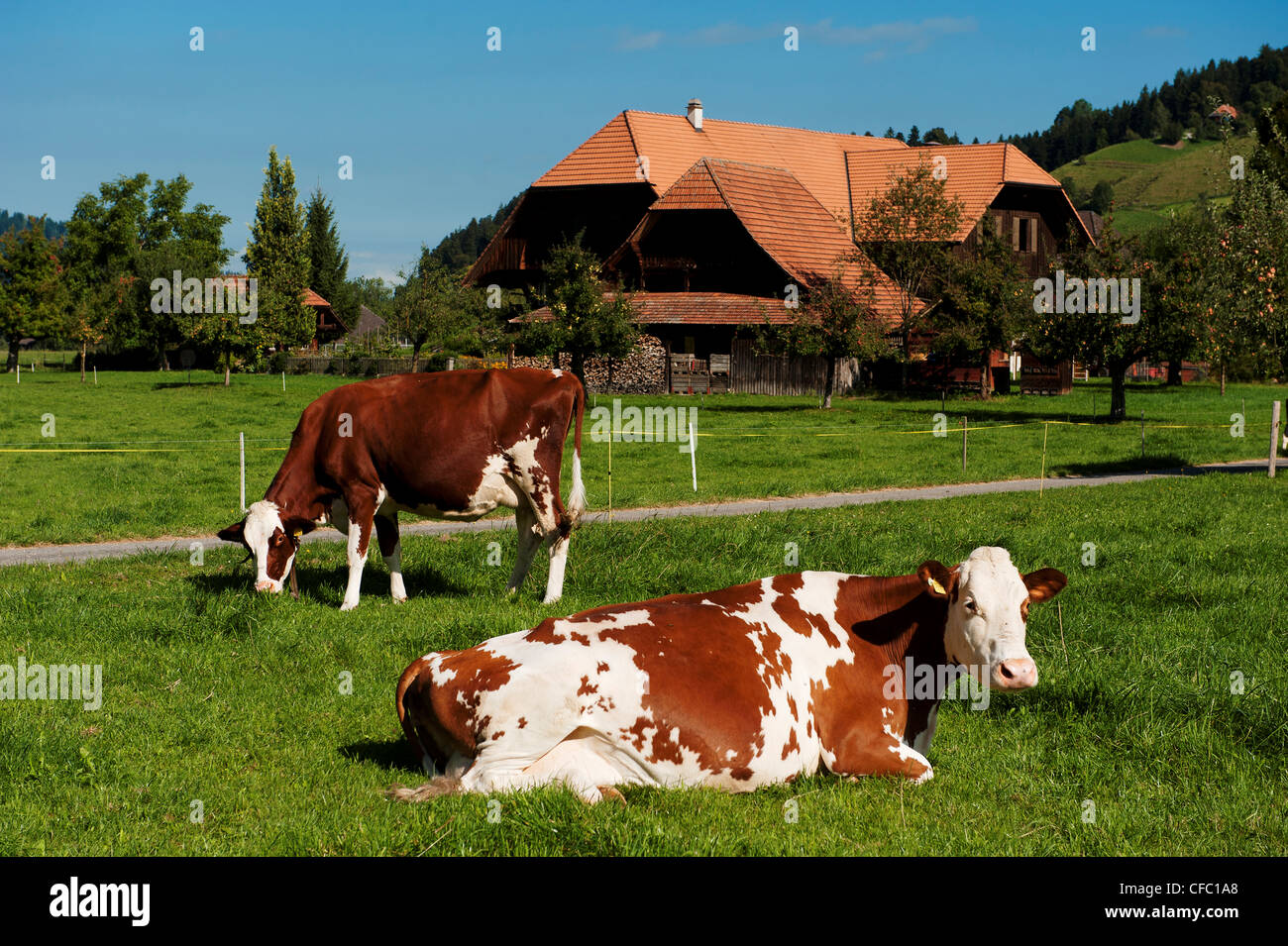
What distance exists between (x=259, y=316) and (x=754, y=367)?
2398cm

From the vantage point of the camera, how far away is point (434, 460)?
411 inches

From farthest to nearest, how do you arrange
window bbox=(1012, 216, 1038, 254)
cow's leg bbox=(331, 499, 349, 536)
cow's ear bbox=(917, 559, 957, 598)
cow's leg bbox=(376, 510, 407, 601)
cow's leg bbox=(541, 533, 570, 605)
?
window bbox=(1012, 216, 1038, 254), cow's leg bbox=(331, 499, 349, 536), cow's leg bbox=(376, 510, 407, 601), cow's leg bbox=(541, 533, 570, 605), cow's ear bbox=(917, 559, 957, 598)

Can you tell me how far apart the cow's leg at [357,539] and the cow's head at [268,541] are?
0.54m

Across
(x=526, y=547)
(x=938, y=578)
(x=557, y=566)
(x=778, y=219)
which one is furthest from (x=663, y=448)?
(x=778, y=219)

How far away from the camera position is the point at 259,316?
5350 cm

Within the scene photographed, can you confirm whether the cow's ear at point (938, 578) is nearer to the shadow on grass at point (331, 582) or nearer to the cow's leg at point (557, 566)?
the cow's leg at point (557, 566)

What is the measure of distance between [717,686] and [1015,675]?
140cm

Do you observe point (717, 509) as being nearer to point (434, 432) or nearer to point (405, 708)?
point (434, 432)

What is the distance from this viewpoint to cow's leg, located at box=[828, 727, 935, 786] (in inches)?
222

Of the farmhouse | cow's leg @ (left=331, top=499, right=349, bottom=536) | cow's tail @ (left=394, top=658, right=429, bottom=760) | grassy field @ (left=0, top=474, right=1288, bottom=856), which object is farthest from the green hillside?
cow's tail @ (left=394, top=658, right=429, bottom=760)

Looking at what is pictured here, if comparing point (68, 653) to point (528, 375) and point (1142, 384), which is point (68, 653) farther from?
point (1142, 384)

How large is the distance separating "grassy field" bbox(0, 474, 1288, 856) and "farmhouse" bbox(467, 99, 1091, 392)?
3677 centimetres

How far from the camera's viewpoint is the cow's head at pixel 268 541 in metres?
9.95

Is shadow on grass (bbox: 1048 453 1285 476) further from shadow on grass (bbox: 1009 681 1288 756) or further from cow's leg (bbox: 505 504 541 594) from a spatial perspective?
shadow on grass (bbox: 1009 681 1288 756)
